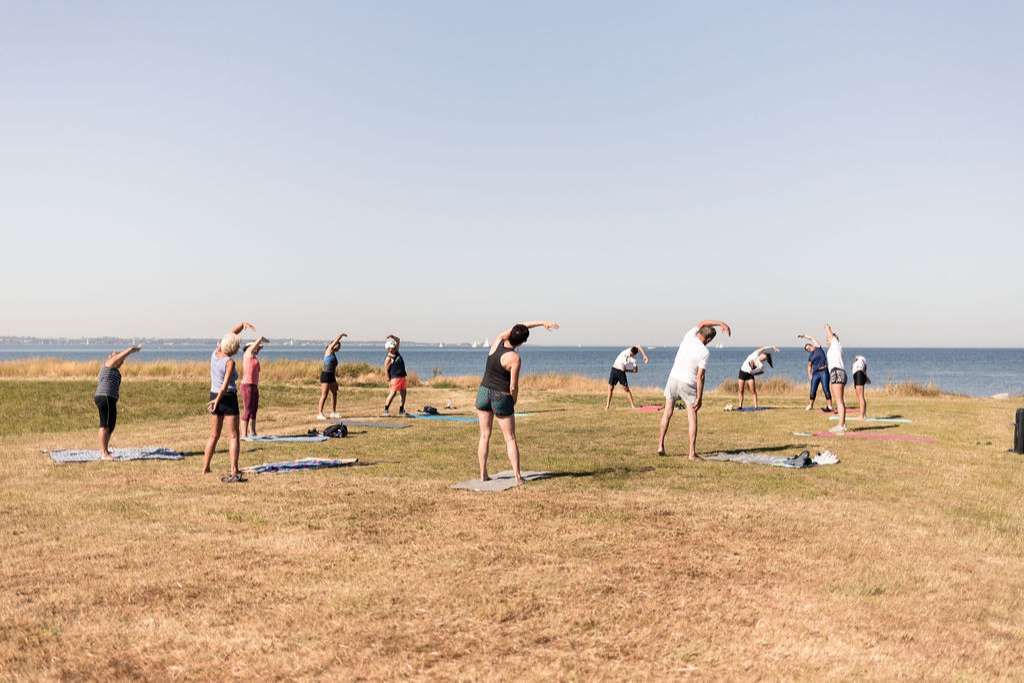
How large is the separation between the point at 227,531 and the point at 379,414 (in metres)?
14.8

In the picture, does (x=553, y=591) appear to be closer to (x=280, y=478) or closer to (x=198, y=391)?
(x=280, y=478)

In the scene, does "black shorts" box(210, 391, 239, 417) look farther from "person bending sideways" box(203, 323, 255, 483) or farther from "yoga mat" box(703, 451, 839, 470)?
"yoga mat" box(703, 451, 839, 470)

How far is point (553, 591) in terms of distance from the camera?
6.54m

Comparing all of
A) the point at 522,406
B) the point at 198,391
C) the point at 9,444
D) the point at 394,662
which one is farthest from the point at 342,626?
the point at 198,391

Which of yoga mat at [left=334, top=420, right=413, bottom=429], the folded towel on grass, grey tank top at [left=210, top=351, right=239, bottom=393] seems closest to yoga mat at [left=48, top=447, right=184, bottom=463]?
grey tank top at [left=210, top=351, right=239, bottom=393]

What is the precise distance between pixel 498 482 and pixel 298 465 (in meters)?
3.58

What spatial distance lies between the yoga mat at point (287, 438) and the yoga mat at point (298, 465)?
3235mm

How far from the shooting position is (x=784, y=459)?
13.7m

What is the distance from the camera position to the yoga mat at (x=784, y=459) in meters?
Answer: 13.3

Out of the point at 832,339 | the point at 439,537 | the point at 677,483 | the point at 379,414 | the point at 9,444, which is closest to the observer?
the point at 439,537

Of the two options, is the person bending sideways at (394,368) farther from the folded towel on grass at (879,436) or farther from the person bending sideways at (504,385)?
the person bending sideways at (504,385)

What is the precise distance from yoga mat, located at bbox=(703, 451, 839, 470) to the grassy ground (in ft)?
1.76

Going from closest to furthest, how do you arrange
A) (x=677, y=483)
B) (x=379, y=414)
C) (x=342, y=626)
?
1. (x=342, y=626)
2. (x=677, y=483)
3. (x=379, y=414)

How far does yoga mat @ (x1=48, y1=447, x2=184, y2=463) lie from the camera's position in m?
13.9
